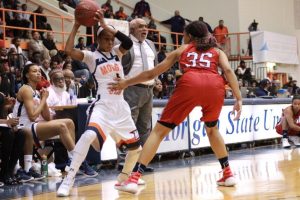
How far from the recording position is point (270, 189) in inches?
238

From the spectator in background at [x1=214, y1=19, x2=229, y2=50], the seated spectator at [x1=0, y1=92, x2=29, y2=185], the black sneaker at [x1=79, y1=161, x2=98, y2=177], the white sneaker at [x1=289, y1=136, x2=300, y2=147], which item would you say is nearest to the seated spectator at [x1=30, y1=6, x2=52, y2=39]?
the spectator in background at [x1=214, y1=19, x2=229, y2=50]

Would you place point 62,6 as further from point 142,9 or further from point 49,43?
point 142,9

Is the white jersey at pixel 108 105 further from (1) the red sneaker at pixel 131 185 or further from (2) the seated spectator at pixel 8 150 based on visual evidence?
(2) the seated spectator at pixel 8 150

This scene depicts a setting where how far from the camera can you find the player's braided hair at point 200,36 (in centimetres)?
652

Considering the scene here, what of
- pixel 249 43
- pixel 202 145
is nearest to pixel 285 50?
pixel 249 43

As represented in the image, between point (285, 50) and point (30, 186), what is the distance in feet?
70.9

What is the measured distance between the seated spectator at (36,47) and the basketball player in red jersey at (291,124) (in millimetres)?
6686

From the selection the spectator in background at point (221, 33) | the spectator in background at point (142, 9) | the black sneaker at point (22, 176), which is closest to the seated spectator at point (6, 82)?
the black sneaker at point (22, 176)

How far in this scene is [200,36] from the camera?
6.54m

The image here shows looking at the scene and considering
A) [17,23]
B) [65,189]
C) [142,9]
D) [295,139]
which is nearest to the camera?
[65,189]

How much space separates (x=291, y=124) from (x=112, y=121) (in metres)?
6.75

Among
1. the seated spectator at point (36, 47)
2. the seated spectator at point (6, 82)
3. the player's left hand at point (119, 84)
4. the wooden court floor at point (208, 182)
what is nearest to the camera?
the wooden court floor at point (208, 182)

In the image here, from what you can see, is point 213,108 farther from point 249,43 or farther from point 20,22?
point 249,43

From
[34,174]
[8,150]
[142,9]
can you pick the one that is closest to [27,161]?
[34,174]
